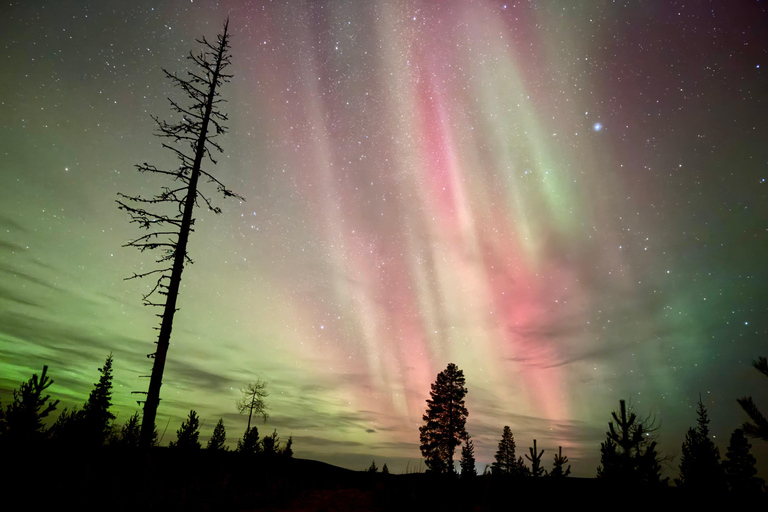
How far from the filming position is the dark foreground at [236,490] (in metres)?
8.64

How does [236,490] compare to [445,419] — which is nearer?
[236,490]

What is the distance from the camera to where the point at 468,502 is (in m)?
12.6

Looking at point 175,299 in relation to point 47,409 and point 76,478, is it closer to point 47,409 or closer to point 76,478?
point 47,409

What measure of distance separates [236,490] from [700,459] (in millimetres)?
37284

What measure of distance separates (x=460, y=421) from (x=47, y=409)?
37508mm

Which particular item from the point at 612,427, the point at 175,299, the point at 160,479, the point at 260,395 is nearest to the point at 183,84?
the point at 175,299

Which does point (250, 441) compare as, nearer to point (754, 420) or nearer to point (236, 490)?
point (236, 490)

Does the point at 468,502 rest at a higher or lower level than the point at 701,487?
lower

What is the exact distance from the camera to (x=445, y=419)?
4025 cm

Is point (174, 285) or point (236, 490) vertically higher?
point (174, 285)

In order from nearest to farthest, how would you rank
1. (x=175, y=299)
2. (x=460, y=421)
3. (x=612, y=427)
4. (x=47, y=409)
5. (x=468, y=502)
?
(x=47, y=409) → (x=175, y=299) → (x=468, y=502) → (x=612, y=427) → (x=460, y=421)

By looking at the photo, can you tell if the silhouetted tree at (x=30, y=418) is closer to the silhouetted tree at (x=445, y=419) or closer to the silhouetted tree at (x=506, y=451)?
the silhouetted tree at (x=445, y=419)

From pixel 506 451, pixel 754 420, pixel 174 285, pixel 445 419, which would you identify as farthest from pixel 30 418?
pixel 506 451

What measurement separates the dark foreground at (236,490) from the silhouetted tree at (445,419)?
22.9 meters
